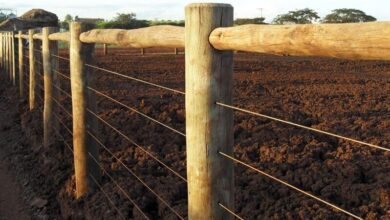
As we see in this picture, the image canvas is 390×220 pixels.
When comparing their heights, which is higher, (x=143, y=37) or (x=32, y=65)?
(x=143, y=37)

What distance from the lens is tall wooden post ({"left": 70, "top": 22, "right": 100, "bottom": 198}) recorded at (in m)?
4.50

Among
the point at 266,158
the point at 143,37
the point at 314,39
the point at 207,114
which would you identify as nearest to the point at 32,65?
the point at 266,158

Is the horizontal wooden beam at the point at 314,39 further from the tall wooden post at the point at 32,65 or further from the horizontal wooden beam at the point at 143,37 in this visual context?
the tall wooden post at the point at 32,65

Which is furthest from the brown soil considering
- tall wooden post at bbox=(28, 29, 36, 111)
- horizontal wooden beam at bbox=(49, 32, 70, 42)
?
horizontal wooden beam at bbox=(49, 32, 70, 42)

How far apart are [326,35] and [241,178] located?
9.31 ft

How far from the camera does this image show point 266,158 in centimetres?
514

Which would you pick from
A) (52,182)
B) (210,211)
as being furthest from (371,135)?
(210,211)

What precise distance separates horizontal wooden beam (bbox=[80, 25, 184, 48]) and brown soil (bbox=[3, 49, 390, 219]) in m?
1.22

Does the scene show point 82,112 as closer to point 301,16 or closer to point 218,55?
point 218,55

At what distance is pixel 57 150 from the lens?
20.4ft

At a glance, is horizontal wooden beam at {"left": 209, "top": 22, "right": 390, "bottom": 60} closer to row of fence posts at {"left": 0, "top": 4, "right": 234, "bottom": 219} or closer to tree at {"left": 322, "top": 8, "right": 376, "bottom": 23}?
row of fence posts at {"left": 0, "top": 4, "right": 234, "bottom": 219}

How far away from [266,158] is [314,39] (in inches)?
136

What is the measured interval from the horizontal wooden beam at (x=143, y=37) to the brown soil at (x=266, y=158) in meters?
1.22

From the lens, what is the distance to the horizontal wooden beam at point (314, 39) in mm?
1566
